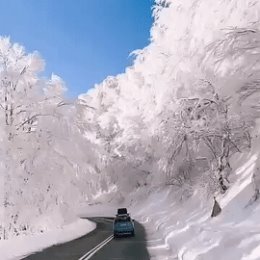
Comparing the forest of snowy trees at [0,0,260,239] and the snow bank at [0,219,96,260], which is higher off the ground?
the forest of snowy trees at [0,0,260,239]

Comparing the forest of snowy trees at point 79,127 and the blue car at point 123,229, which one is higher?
the forest of snowy trees at point 79,127

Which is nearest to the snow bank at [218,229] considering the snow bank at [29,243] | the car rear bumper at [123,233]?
the car rear bumper at [123,233]

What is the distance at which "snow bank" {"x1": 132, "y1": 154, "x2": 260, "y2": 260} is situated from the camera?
11172 millimetres

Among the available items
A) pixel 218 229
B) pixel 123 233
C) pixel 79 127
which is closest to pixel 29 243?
pixel 123 233

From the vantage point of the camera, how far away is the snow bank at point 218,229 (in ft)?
36.7

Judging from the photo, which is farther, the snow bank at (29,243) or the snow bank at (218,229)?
the snow bank at (29,243)

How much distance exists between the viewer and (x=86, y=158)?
97.7ft

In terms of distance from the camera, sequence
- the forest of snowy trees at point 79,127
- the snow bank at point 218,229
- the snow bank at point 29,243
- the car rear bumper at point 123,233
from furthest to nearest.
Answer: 1. the car rear bumper at point 123,233
2. the forest of snowy trees at point 79,127
3. the snow bank at point 29,243
4. the snow bank at point 218,229

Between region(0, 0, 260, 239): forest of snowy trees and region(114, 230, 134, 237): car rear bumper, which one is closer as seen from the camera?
region(0, 0, 260, 239): forest of snowy trees

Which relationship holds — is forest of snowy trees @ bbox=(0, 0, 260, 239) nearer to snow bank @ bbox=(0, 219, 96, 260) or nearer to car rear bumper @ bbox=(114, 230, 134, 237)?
snow bank @ bbox=(0, 219, 96, 260)

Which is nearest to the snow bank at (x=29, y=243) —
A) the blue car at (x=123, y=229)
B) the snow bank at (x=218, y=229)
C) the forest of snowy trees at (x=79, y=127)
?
the forest of snowy trees at (x=79, y=127)

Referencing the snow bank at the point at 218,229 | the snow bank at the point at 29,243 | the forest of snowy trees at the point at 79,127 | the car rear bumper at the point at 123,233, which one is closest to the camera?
the snow bank at the point at 218,229

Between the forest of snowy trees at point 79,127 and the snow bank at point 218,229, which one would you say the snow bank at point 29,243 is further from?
the snow bank at point 218,229

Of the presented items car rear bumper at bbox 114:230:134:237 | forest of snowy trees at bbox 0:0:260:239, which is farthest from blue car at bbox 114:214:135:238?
forest of snowy trees at bbox 0:0:260:239
